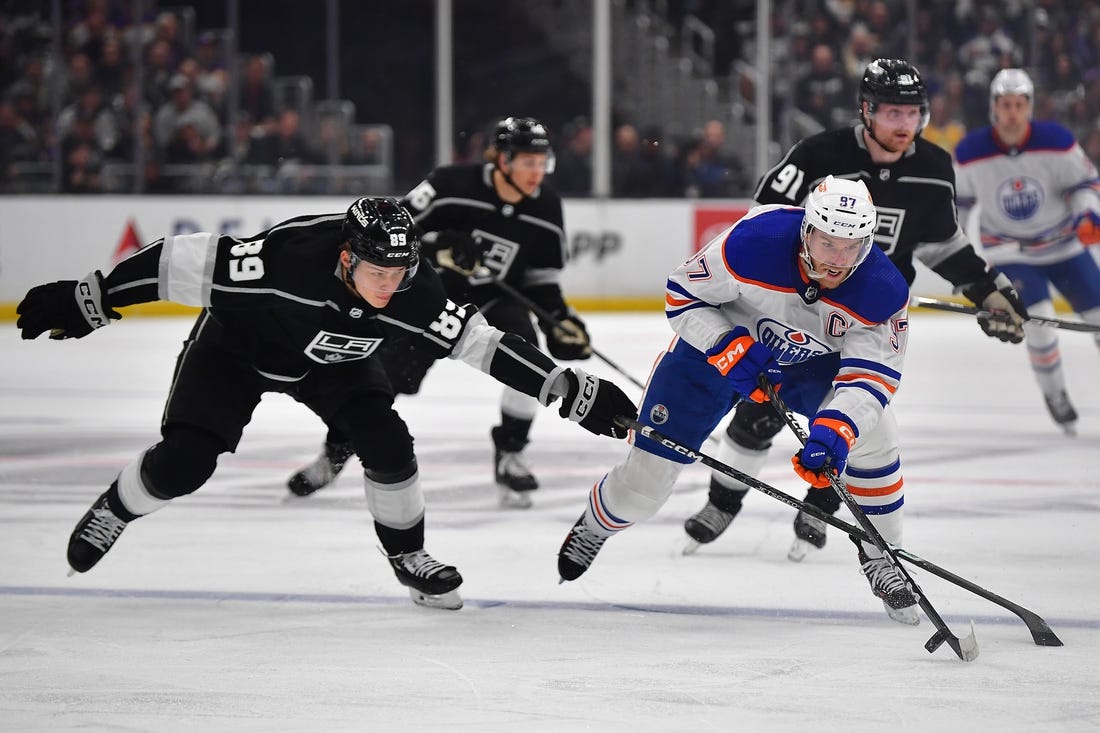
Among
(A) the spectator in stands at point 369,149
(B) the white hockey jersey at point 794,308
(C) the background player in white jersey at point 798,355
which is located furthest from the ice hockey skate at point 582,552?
(A) the spectator in stands at point 369,149

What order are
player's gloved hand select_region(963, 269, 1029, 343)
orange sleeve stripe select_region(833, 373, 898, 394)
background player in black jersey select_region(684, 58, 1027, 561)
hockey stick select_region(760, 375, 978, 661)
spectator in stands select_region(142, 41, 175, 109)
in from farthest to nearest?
spectator in stands select_region(142, 41, 175, 109) → player's gloved hand select_region(963, 269, 1029, 343) → background player in black jersey select_region(684, 58, 1027, 561) → orange sleeve stripe select_region(833, 373, 898, 394) → hockey stick select_region(760, 375, 978, 661)

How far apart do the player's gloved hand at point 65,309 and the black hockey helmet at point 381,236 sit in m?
0.54

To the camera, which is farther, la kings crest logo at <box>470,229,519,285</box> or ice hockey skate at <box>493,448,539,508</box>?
la kings crest logo at <box>470,229,519,285</box>

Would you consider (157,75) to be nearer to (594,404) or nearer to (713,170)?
(713,170)

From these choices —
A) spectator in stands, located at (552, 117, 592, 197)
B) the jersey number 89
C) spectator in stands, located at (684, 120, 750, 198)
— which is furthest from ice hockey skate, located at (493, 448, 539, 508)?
spectator in stands, located at (684, 120, 750, 198)

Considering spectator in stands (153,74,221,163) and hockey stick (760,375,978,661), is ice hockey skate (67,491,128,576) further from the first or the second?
spectator in stands (153,74,221,163)

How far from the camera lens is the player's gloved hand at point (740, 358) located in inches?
132

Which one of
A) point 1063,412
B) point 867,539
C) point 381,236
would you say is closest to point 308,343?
point 381,236

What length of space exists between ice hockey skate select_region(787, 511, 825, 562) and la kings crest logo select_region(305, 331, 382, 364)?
50.0 inches

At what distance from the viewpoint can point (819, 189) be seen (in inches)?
126

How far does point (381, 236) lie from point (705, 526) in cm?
135

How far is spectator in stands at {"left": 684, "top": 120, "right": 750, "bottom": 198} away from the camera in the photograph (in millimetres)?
11172

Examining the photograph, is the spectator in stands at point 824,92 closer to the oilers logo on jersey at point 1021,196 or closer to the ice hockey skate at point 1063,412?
the oilers logo on jersey at point 1021,196

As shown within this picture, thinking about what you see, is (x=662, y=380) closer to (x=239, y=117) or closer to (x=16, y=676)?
(x=16, y=676)
